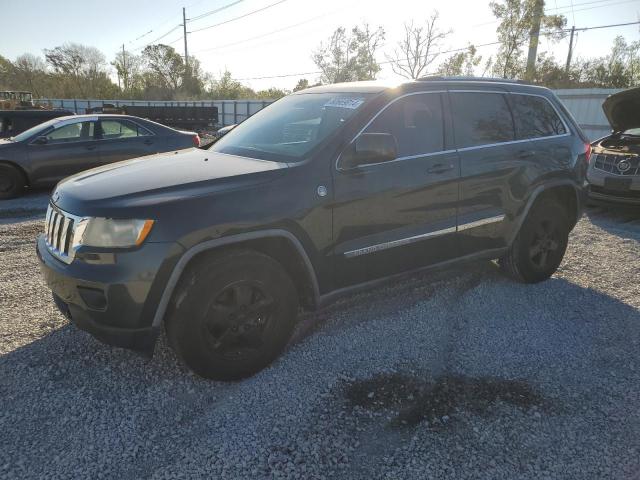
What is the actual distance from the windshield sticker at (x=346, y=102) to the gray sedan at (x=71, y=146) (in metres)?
5.85

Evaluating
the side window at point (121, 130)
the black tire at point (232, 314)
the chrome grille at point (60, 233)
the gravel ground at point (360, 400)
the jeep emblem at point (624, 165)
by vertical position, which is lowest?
the gravel ground at point (360, 400)

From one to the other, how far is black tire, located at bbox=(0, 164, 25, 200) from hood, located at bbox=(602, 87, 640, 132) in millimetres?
10071

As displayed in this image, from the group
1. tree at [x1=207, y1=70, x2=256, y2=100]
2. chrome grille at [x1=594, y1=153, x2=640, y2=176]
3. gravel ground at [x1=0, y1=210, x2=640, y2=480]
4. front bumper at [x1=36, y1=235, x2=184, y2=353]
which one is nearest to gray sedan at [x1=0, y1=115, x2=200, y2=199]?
gravel ground at [x1=0, y1=210, x2=640, y2=480]

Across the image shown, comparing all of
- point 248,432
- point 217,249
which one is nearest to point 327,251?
point 217,249

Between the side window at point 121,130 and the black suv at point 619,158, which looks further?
the side window at point 121,130

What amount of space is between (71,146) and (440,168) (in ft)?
23.9

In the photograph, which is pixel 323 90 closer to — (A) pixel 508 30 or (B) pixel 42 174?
(B) pixel 42 174

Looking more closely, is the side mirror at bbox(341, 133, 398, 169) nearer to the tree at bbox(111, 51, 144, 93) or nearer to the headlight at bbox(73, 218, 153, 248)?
the headlight at bbox(73, 218, 153, 248)

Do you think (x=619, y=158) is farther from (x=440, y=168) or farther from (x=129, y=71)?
(x=129, y=71)

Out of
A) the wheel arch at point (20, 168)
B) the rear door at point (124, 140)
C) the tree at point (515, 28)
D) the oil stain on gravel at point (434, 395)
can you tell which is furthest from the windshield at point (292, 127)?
the tree at point (515, 28)

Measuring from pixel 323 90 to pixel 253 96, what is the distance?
5421cm

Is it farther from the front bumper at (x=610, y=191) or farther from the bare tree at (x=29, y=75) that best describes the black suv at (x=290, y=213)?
the bare tree at (x=29, y=75)

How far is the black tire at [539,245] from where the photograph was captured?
4191mm

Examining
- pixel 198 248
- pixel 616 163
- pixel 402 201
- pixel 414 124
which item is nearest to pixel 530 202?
pixel 414 124
